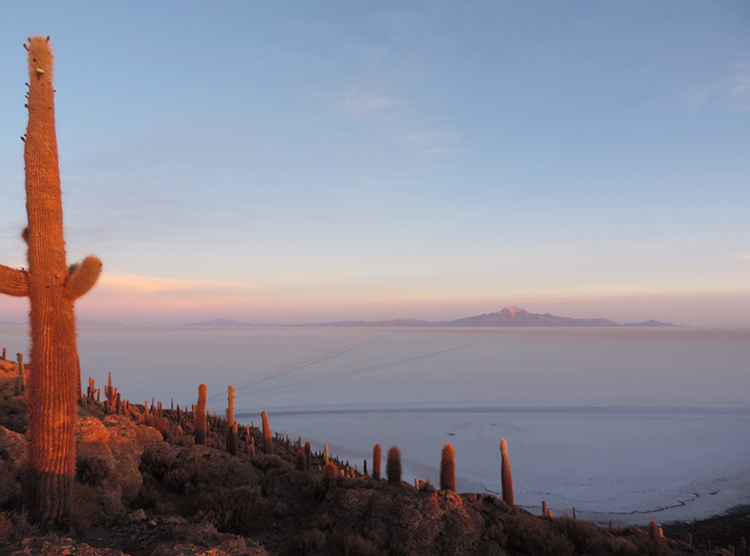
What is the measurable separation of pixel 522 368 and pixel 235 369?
55.1 meters

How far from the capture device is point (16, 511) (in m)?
8.30

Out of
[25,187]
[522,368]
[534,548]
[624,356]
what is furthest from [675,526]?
[624,356]

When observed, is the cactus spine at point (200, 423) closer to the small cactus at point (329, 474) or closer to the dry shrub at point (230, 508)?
the dry shrub at point (230, 508)

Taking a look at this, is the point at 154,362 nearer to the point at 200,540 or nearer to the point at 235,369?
the point at 235,369

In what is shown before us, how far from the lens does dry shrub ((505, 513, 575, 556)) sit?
12.0 meters

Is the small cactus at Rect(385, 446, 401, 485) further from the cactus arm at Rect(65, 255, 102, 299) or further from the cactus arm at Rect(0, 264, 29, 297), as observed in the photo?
the cactus arm at Rect(0, 264, 29, 297)

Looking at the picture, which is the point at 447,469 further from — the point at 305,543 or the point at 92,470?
the point at 92,470

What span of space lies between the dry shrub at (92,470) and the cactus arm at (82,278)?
4.14m

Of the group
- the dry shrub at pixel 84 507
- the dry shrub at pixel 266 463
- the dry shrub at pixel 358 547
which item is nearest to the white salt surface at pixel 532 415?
the dry shrub at pixel 266 463

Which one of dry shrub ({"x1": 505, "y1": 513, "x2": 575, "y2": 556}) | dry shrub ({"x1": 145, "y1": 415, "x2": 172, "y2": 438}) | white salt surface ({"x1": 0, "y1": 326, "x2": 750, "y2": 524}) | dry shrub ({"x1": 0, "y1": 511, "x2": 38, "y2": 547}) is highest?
dry shrub ({"x1": 0, "y1": 511, "x2": 38, "y2": 547})

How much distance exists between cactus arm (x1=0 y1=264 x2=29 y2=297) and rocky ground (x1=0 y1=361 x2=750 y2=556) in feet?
12.0

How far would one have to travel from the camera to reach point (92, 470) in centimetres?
1050

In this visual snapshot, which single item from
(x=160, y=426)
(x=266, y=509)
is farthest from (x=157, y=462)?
(x=160, y=426)

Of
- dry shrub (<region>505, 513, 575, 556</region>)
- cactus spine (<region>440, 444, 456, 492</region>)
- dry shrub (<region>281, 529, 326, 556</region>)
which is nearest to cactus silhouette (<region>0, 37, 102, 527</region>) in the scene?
dry shrub (<region>281, 529, 326, 556</region>)
